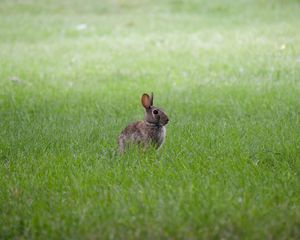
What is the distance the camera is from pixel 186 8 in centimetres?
3008

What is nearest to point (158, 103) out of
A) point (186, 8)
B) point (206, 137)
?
point (206, 137)

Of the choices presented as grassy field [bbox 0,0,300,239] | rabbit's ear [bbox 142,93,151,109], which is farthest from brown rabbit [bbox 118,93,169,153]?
grassy field [bbox 0,0,300,239]

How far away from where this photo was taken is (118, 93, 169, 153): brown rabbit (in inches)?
324

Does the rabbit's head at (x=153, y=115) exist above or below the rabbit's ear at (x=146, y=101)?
below

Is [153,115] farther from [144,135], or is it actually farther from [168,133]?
[168,133]

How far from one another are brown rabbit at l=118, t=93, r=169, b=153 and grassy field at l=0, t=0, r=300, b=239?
184mm

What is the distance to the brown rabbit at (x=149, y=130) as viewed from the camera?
8.23 m

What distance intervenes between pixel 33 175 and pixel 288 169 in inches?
113

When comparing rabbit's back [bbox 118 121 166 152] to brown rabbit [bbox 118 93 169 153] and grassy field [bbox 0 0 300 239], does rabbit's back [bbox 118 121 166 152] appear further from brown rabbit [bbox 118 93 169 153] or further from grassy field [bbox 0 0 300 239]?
grassy field [bbox 0 0 300 239]

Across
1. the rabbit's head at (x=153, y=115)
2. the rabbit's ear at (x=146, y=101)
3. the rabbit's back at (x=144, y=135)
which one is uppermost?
the rabbit's ear at (x=146, y=101)

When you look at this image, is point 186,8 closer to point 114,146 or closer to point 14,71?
point 14,71

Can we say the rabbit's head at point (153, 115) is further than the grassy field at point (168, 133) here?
Yes

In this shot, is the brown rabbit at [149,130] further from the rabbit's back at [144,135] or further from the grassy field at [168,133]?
the grassy field at [168,133]

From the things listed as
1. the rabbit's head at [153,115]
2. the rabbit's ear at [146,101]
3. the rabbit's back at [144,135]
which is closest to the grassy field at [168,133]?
the rabbit's back at [144,135]
